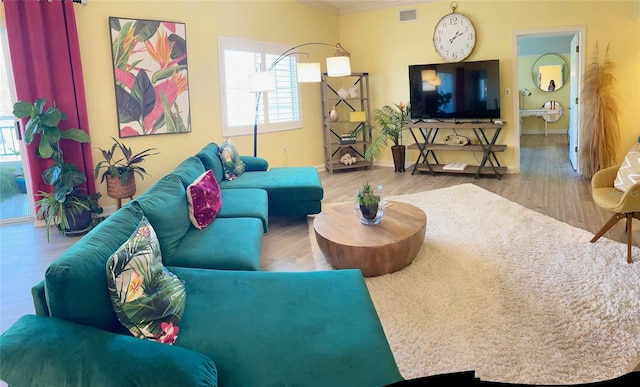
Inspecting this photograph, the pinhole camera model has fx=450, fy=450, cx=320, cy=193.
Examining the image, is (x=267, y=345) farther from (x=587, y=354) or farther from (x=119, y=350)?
(x=587, y=354)

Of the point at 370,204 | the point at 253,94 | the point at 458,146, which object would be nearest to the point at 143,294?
the point at 370,204

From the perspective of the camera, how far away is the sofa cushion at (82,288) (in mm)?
1510

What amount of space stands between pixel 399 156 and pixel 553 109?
6269mm

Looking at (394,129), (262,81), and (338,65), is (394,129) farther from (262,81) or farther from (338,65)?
(262,81)

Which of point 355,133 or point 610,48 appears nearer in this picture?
point 610,48

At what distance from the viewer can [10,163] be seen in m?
5.41

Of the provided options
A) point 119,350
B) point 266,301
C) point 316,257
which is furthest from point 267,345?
point 316,257

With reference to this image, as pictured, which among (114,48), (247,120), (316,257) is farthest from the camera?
(247,120)

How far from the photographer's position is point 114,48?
4.91 meters

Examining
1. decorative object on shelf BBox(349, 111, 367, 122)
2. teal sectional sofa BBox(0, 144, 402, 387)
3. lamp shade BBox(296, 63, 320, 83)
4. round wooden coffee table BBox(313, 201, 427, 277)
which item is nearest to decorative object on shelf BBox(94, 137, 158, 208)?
lamp shade BBox(296, 63, 320, 83)

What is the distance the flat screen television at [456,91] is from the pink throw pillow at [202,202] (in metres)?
4.51

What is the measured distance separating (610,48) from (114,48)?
6.14 meters

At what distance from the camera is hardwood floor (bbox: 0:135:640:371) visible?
11.5ft

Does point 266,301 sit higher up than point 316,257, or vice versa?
point 266,301
